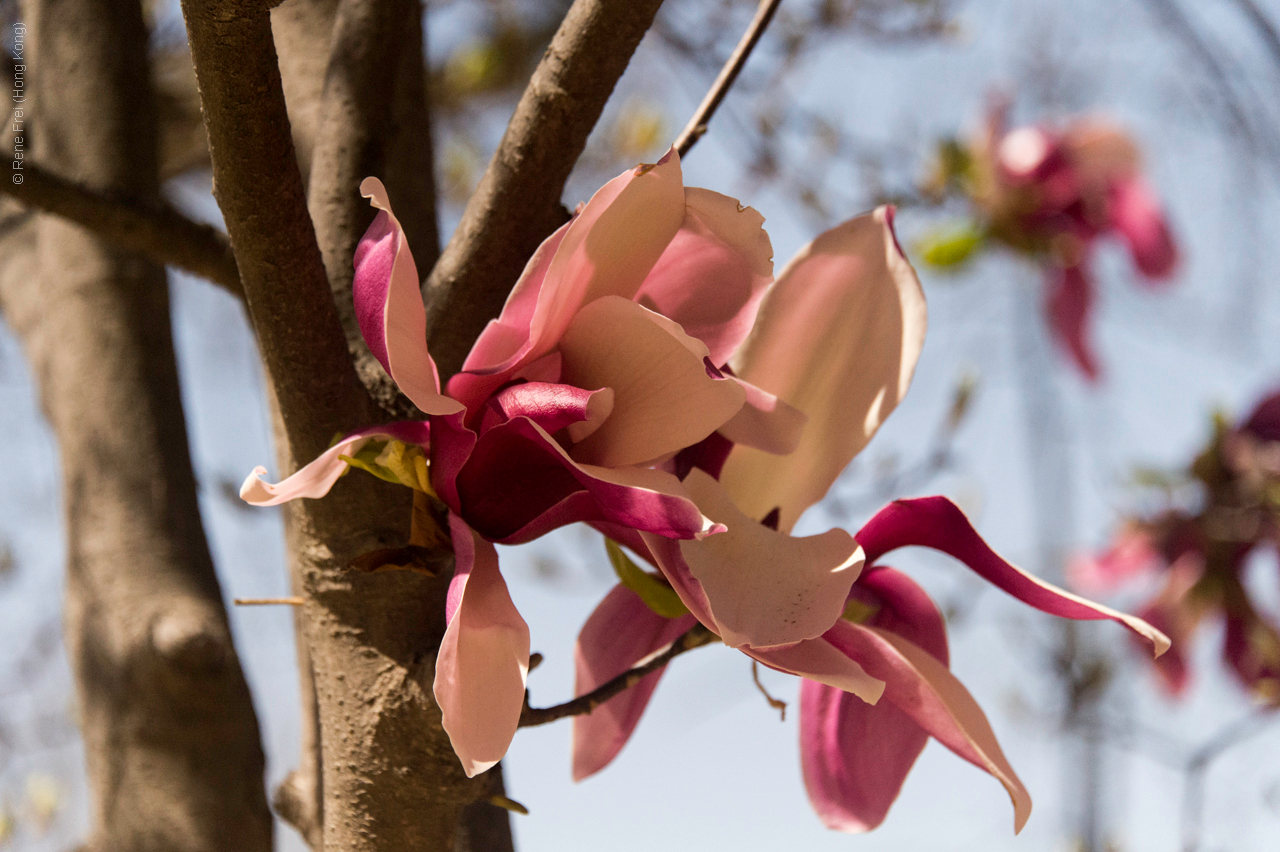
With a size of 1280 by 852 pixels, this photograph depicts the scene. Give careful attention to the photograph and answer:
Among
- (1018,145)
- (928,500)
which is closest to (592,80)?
(928,500)

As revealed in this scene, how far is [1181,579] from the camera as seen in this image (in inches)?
46.4

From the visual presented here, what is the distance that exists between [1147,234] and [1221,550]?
15.9 inches

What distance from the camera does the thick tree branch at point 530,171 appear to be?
38cm

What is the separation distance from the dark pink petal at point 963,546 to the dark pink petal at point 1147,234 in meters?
0.82

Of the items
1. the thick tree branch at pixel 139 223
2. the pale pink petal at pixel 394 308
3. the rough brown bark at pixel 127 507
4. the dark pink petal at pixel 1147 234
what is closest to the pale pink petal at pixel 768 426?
the pale pink petal at pixel 394 308

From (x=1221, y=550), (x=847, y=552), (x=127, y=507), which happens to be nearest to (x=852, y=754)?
(x=847, y=552)

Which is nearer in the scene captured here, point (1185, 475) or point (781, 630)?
point (781, 630)

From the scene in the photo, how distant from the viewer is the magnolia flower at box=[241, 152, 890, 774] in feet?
0.93

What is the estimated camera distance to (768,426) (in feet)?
1.14

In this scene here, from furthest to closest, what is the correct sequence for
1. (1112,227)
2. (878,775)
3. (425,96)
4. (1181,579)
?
(1181,579) → (1112,227) → (425,96) → (878,775)

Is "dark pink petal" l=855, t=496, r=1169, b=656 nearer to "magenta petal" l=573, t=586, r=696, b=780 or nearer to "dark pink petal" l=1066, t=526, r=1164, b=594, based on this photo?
"magenta petal" l=573, t=586, r=696, b=780

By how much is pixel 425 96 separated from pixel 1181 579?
1028 mm

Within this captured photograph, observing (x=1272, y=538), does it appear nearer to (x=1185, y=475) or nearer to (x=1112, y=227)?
(x=1185, y=475)

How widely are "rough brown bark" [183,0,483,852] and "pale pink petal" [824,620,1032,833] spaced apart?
14 cm
